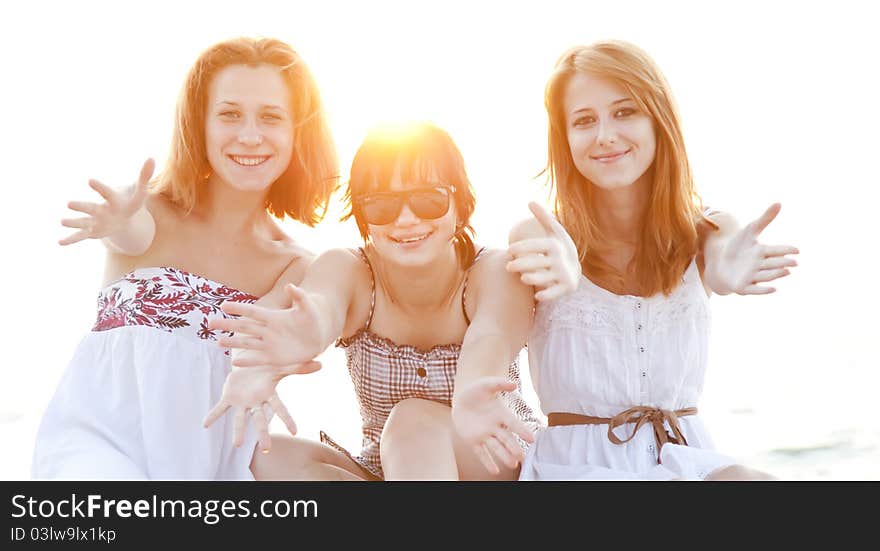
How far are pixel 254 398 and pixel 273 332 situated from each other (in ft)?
0.62

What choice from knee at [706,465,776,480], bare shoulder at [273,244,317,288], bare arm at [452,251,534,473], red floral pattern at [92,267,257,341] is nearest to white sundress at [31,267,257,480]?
red floral pattern at [92,267,257,341]

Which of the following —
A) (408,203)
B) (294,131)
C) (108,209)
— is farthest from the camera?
(294,131)

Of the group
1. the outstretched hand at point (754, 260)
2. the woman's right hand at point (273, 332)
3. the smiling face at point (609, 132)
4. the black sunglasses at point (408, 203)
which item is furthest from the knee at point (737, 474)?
the woman's right hand at point (273, 332)

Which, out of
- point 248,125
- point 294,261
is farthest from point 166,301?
point 248,125

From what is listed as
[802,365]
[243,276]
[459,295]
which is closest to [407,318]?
[459,295]

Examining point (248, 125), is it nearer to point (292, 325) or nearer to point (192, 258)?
point (192, 258)

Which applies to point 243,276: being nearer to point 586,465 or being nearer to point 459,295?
point 459,295

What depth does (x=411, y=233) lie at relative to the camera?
2555 millimetres

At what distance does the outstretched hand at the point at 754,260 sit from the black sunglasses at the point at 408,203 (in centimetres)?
79

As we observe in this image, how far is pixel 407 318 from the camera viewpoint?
2.72 metres

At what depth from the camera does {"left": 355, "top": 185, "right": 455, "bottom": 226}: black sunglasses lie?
2.52 m

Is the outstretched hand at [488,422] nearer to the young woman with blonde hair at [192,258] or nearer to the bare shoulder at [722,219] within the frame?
the young woman with blonde hair at [192,258]
